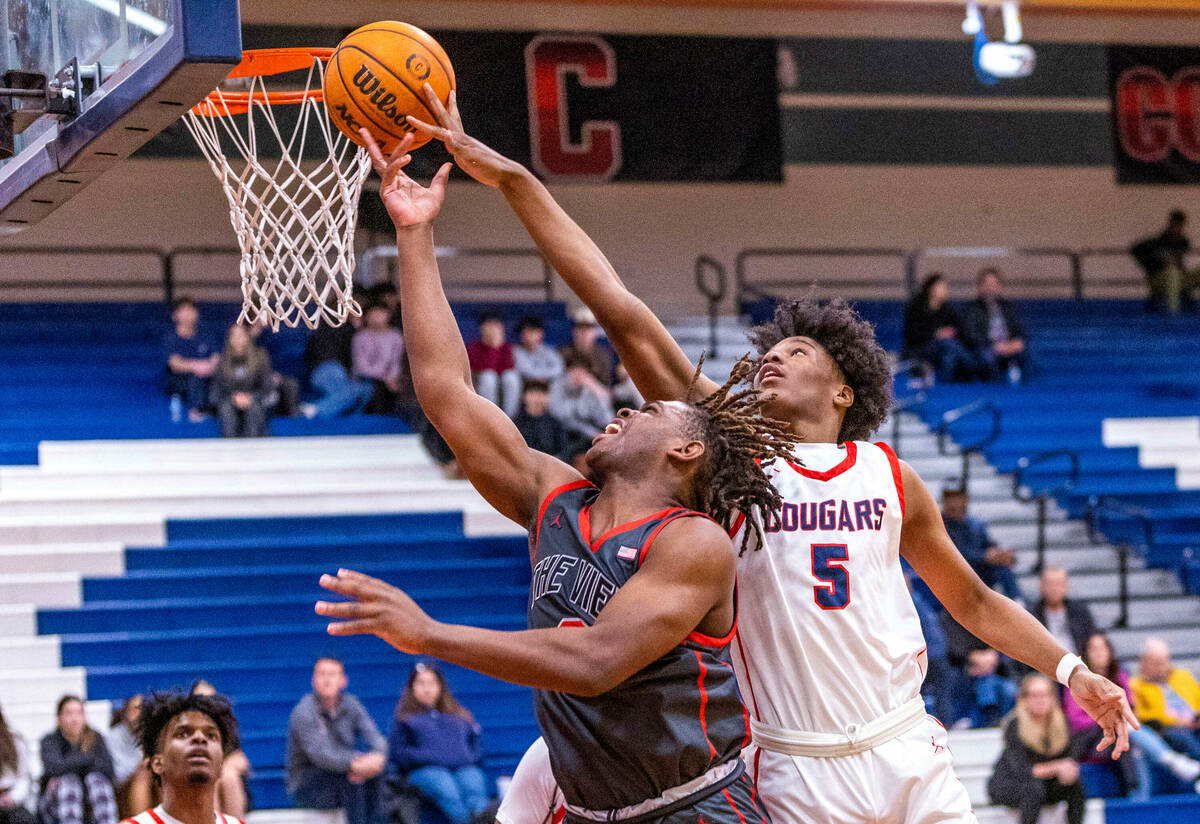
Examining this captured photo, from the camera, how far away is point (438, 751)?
845 cm

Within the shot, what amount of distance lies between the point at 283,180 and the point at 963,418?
9348 mm

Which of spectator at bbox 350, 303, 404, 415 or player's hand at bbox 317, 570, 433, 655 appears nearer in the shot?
player's hand at bbox 317, 570, 433, 655

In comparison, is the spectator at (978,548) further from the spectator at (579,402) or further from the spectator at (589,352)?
the spectator at (589,352)

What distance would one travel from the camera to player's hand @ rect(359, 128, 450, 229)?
3486 millimetres

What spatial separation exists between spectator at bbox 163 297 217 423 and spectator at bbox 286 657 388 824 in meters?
4.22

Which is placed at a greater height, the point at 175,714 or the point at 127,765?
the point at 175,714

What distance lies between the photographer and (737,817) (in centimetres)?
313

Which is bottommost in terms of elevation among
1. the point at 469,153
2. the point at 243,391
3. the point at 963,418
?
the point at 963,418

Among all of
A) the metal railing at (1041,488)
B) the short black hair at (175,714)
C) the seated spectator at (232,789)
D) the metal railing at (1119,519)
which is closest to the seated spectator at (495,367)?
the metal railing at (1041,488)

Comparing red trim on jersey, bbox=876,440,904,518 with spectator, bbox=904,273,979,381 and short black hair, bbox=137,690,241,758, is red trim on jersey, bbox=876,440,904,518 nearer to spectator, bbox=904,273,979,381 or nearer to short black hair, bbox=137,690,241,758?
short black hair, bbox=137,690,241,758

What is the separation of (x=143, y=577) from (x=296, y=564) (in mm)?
1034

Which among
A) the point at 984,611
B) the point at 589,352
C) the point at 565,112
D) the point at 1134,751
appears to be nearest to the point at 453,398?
the point at 984,611

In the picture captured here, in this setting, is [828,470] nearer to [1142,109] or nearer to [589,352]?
[589,352]

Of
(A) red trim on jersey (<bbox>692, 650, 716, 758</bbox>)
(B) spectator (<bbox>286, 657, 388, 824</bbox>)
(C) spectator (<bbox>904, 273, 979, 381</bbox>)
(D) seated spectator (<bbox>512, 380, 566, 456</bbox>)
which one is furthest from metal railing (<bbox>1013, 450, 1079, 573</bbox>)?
(A) red trim on jersey (<bbox>692, 650, 716, 758</bbox>)
